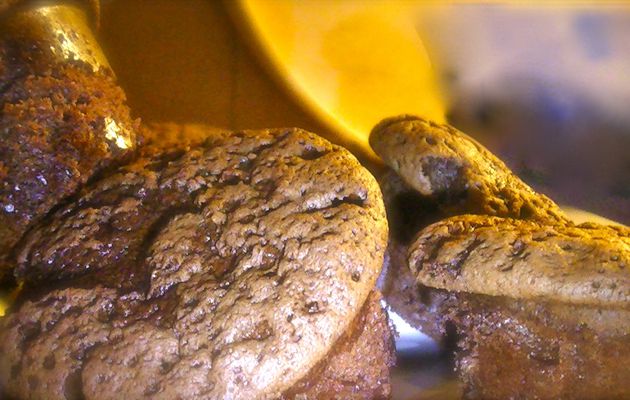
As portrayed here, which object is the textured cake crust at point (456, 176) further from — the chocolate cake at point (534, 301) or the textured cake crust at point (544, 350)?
the textured cake crust at point (544, 350)

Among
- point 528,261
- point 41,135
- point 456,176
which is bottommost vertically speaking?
point 528,261

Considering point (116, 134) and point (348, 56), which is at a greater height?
point (348, 56)

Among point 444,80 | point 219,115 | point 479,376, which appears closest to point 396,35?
point 444,80

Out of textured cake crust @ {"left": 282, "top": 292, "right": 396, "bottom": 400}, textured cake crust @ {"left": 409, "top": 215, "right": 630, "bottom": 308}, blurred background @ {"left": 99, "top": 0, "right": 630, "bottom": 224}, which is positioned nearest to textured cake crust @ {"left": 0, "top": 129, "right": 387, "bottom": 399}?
textured cake crust @ {"left": 282, "top": 292, "right": 396, "bottom": 400}

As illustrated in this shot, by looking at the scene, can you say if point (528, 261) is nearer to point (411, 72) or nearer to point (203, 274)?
point (203, 274)

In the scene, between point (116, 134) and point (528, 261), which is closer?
point (528, 261)

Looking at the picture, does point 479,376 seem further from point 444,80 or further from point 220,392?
point 444,80

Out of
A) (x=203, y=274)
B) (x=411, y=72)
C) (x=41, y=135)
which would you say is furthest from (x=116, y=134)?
(x=411, y=72)
